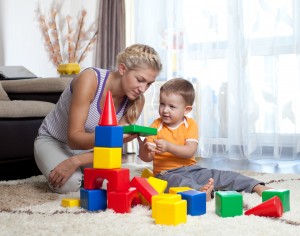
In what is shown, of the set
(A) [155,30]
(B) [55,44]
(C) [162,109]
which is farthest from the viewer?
(B) [55,44]

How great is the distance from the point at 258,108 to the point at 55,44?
204 centimetres

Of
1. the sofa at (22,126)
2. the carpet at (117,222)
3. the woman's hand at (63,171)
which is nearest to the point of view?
the carpet at (117,222)

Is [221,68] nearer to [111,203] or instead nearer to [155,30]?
[155,30]

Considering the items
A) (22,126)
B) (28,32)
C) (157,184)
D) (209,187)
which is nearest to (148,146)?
(157,184)

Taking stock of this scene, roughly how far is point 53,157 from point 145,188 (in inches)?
23.8

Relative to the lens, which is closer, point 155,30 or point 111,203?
point 111,203

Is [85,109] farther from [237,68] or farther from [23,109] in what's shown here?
[237,68]

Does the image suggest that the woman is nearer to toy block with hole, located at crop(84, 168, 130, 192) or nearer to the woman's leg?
the woman's leg

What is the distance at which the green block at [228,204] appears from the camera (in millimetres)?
1347

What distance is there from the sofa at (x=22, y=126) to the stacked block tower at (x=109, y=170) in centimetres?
87

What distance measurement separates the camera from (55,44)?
4324 mm

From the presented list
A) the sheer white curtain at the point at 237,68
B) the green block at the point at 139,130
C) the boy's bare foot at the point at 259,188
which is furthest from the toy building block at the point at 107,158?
the sheer white curtain at the point at 237,68

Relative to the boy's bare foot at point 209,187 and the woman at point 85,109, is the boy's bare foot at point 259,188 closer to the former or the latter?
the boy's bare foot at point 209,187

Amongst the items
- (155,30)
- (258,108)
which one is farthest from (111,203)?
(155,30)
